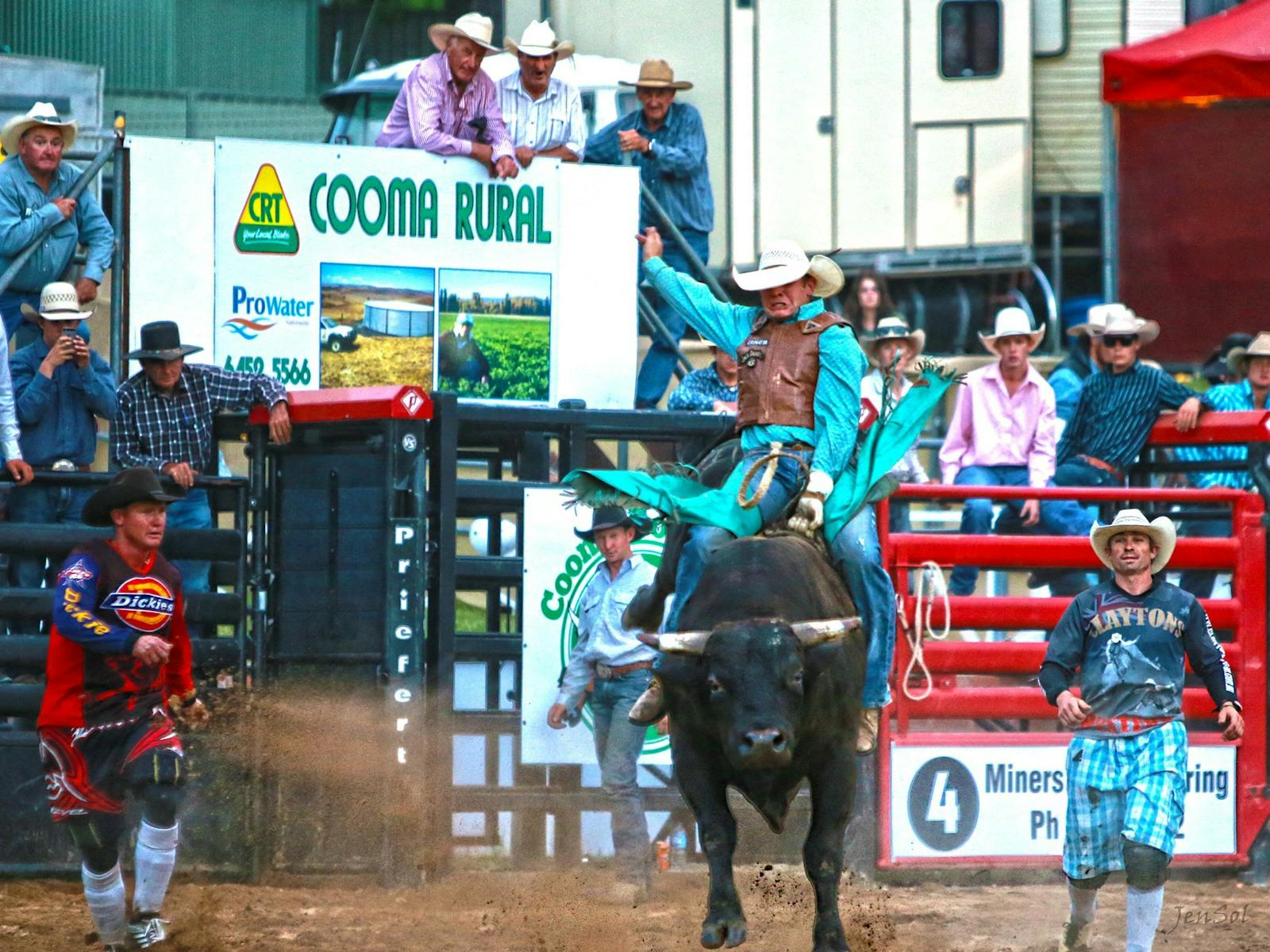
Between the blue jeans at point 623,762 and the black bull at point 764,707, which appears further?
the blue jeans at point 623,762

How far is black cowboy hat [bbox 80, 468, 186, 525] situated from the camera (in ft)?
26.7

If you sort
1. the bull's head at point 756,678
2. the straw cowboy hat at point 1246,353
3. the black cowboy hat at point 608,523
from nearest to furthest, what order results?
the bull's head at point 756,678, the black cowboy hat at point 608,523, the straw cowboy hat at point 1246,353

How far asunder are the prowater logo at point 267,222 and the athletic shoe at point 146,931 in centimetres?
367

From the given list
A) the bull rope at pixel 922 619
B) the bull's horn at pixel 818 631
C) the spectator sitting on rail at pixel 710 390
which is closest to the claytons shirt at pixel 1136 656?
the bull's horn at pixel 818 631

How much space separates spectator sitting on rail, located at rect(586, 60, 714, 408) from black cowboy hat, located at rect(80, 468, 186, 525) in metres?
3.87

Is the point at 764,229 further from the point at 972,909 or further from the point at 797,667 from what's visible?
the point at 797,667

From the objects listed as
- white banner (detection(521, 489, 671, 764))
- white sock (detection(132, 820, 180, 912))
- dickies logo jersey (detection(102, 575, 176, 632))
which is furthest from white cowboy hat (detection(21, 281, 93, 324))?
white sock (detection(132, 820, 180, 912))

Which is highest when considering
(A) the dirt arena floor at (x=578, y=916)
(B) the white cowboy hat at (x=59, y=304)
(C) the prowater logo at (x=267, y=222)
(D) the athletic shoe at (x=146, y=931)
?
(C) the prowater logo at (x=267, y=222)

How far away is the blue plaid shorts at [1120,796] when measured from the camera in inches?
307

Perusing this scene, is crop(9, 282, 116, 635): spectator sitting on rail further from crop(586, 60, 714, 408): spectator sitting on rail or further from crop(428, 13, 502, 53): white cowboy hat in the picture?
crop(586, 60, 714, 408): spectator sitting on rail

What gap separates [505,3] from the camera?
58.8 ft

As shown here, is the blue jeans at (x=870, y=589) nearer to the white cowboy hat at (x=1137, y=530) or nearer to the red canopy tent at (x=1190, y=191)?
the white cowboy hat at (x=1137, y=530)

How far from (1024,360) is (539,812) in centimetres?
391

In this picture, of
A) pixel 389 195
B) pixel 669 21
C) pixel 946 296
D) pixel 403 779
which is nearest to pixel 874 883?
pixel 403 779
